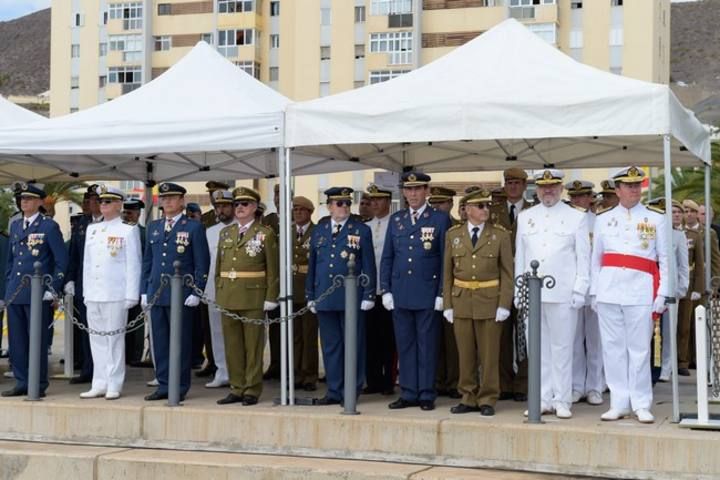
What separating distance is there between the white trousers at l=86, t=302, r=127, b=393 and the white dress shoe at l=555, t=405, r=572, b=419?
3.70m

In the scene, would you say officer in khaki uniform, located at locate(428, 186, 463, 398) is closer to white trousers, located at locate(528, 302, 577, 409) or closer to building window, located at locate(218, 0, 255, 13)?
white trousers, located at locate(528, 302, 577, 409)

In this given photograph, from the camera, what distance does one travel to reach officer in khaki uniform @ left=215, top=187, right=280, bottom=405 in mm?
9516

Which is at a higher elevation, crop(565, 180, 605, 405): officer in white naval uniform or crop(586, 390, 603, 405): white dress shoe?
crop(565, 180, 605, 405): officer in white naval uniform

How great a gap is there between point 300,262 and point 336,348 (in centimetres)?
140

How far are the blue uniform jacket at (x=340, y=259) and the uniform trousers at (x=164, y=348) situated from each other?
3.72ft

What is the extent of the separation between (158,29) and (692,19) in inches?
4064

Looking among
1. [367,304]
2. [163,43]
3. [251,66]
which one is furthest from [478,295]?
[163,43]

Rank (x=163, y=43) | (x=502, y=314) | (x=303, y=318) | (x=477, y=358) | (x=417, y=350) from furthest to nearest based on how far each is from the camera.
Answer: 1. (x=163, y=43)
2. (x=303, y=318)
3. (x=417, y=350)
4. (x=477, y=358)
5. (x=502, y=314)

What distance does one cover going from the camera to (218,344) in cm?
1103

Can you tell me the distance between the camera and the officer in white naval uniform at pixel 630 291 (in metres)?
8.39

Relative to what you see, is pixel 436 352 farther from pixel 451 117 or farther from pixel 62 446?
pixel 62 446

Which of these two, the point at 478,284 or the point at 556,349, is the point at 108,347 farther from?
the point at 556,349

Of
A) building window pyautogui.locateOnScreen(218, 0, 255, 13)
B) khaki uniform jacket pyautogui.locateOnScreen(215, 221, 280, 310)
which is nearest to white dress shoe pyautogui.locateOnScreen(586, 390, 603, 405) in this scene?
khaki uniform jacket pyautogui.locateOnScreen(215, 221, 280, 310)

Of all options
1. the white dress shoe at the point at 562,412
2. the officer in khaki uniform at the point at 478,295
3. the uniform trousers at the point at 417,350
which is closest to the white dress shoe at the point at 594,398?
the white dress shoe at the point at 562,412
